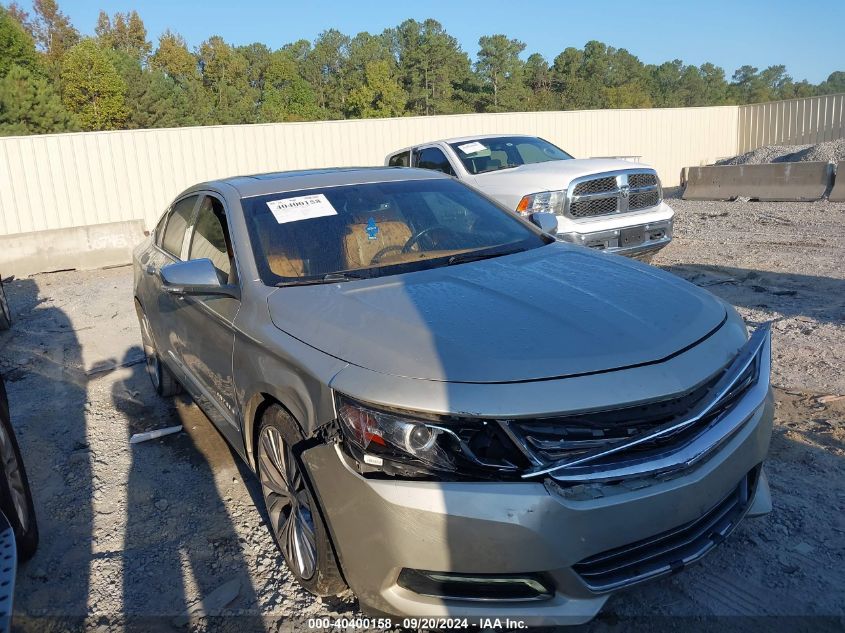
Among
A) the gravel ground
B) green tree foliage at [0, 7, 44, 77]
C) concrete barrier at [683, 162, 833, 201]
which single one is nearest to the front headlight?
concrete barrier at [683, 162, 833, 201]

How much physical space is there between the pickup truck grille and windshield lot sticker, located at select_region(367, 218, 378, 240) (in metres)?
4.16

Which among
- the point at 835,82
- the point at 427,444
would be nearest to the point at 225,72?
the point at 427,444

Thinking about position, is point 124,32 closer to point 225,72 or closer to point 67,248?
point 225,72

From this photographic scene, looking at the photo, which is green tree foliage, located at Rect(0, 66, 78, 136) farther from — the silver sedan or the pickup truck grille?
the silver sedan

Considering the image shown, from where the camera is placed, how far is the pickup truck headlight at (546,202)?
7430 millimetres

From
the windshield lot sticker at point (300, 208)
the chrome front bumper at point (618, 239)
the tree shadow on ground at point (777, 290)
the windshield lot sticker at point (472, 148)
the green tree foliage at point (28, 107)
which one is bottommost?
the tree shadow on ground at point (777, 290)

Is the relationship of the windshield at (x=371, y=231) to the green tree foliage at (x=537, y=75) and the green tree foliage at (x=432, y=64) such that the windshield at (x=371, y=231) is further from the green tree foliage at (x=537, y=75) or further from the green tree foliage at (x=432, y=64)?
the green tree foliage at (x=537, y=75)

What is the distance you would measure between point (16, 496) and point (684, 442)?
9.65ft

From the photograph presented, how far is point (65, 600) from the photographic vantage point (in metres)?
3.07

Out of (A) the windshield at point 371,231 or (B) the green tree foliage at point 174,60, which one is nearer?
(A) the windshield at point 371,231

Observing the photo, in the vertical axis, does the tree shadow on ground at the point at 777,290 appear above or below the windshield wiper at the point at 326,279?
below

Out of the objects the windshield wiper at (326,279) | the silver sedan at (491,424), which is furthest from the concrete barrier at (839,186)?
the windshield wiper at (326,279)

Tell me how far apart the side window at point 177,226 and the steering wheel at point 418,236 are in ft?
5.44

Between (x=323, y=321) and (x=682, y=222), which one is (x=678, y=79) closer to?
(x=682, y=222)
